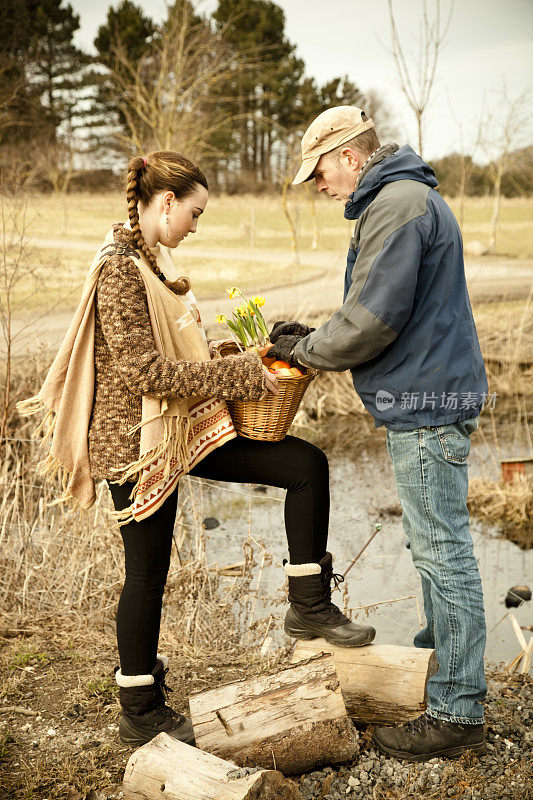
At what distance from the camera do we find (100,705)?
333 cm

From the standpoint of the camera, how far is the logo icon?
8.77ft

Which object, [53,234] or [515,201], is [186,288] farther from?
[515,201]

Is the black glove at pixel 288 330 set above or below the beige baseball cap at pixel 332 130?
below

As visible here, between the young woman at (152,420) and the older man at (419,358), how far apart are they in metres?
0.33

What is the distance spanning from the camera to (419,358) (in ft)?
8.57

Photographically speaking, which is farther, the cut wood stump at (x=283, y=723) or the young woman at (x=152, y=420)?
the cut wood stump at (x=283, y=723)

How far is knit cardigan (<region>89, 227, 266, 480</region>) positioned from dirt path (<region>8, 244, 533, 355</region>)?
2.44m

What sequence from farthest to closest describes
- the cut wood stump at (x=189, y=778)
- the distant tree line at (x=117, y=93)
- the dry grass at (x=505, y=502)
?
the distant tree line at (x=117, y=93) → the dry grass at (x=505, y=502) → the cut wood stump at (x=189, y=778)

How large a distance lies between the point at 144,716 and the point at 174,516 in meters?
0.74

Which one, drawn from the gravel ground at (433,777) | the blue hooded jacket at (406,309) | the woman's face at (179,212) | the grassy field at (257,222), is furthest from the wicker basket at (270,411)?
the grassy field at (257,222)

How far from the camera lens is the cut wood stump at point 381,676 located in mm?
2941

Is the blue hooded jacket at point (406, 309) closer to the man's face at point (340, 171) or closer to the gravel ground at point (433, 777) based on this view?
the man's face at point (340, 171)

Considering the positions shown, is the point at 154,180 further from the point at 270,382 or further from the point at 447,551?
the point at 447,551

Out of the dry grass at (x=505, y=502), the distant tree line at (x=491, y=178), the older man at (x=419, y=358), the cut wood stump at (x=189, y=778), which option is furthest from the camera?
the distant tree line at (x=491, y=178)
